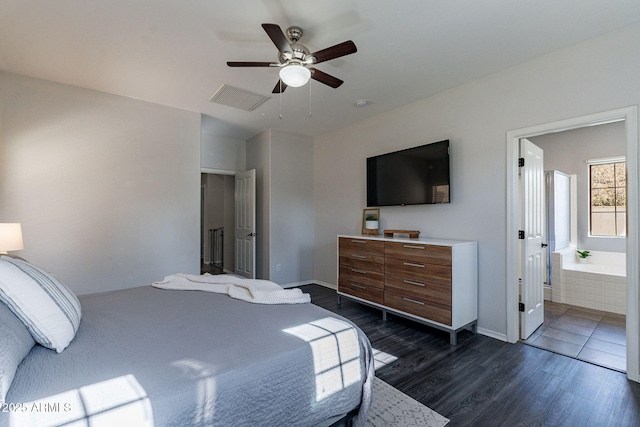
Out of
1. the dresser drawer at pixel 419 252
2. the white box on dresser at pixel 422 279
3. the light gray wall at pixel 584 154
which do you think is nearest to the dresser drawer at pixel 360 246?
the white box on dresser at pixel 422 279

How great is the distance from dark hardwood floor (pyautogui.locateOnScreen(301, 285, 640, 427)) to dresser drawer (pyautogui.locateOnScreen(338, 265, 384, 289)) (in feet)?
2.12

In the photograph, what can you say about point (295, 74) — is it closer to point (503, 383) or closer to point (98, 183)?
point (503, 383)

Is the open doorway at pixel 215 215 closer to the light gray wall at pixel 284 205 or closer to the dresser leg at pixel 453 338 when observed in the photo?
the light gray wall at pixel 284 205

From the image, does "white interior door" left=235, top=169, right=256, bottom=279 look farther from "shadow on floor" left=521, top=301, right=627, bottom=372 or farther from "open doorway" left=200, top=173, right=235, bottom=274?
"shadow on floor" left=521, top=301, right=627, bottom=372

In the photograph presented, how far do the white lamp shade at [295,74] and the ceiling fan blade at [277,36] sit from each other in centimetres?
12

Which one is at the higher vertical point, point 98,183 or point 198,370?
point 98,183

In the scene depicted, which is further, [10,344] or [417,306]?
[417,306]

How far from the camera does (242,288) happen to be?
2160 mm

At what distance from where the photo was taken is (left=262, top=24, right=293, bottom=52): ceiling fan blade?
1773mm

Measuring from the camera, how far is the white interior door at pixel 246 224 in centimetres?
Answer: 485

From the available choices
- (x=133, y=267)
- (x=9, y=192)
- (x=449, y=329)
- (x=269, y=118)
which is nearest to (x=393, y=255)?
(x=449, y=329)

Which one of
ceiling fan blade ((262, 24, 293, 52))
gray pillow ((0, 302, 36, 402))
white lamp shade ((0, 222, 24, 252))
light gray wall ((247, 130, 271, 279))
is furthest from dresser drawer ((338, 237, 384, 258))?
white lamp shade ((0, 222, 24, 252))

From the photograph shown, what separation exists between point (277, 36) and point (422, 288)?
8.49 feet

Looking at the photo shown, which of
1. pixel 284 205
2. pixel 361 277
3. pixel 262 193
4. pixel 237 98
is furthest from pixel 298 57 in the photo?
pixel 262 193
